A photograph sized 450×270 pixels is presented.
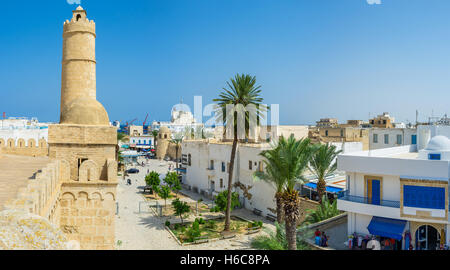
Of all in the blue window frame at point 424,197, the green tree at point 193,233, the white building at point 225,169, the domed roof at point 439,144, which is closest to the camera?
the blue window frame at point 424,197

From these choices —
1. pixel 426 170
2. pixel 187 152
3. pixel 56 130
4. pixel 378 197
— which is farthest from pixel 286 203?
pixel 187 152

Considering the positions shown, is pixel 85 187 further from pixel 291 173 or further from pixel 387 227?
pixel 387 227

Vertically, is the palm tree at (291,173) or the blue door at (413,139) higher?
the blue door at (413,139)

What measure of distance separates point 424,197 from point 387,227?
6.74 feet

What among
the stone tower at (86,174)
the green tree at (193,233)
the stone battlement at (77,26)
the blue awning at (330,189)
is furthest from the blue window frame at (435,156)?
the stone battlement at (77,26)

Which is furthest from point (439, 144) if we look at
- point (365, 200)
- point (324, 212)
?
point (324, 212)

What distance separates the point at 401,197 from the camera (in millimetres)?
14547

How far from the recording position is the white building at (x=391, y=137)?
3147 cm

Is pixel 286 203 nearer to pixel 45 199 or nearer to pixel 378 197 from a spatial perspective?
pixel 378 197

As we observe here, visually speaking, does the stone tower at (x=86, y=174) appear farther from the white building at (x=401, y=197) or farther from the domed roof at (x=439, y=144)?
the domed roof at (x=439, y=144)

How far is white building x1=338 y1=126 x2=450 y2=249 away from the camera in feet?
45.9

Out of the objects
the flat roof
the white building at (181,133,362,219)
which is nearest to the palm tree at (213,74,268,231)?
the white building at (181,133,362,219)

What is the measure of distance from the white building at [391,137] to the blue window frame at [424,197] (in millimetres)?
19024
